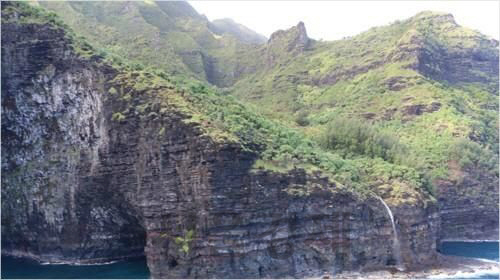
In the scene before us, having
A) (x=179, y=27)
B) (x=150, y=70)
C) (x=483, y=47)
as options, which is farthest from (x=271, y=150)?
(x=179, y=27)

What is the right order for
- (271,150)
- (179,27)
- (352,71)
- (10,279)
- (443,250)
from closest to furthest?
(10,279) < (271,150) < (443,250) < (352,71) < (179,27)

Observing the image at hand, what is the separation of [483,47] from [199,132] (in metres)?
66.1

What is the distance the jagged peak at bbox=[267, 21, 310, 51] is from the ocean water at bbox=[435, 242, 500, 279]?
5447cm

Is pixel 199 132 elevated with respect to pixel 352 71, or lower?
lower

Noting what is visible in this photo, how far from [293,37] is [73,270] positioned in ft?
236

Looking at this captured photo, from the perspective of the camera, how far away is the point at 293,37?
115188 mm

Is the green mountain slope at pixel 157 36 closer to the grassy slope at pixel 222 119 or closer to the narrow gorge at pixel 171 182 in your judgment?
the grassy slope at pixel 222 119

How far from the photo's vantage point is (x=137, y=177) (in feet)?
178

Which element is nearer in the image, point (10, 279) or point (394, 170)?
point (10, 279)

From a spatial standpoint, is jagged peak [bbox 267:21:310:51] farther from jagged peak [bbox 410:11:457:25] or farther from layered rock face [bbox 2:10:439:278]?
layered rock face [bbox 2:10:439:278]

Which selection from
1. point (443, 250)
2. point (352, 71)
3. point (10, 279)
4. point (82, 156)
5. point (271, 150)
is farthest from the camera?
point (352, 71)

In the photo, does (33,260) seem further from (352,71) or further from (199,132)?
(352,71)

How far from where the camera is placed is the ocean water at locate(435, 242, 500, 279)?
169 feet

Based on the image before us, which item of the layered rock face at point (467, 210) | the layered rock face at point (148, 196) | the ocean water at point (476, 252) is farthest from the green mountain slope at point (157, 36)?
the ocean water at point (476, 252)
